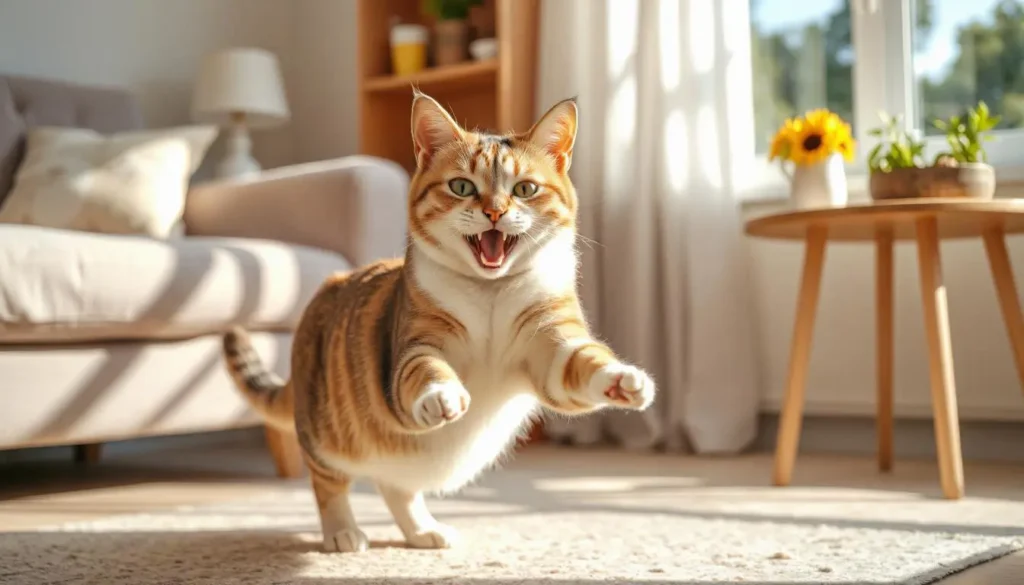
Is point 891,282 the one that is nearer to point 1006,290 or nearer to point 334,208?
point 1006,290

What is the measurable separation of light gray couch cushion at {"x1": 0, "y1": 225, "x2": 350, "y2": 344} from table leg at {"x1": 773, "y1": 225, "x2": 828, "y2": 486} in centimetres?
100

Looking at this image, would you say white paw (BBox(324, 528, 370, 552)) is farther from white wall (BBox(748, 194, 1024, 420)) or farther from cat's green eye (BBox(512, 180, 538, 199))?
white wall (BBox(748, 194, 1024, 420))

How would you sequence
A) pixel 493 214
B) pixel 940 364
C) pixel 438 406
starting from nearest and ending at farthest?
pixel 438 406 < pixel 493 214 < pixel 940 364

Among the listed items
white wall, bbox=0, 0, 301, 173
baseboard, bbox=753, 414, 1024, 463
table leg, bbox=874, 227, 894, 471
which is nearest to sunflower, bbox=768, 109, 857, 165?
table leg, bbox=874, 227, 894, 471

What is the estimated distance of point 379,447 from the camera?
50.4 inches

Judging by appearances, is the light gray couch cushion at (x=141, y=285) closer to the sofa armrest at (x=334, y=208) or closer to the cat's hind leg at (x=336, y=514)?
the sofa armrest at (x=334, y=208)

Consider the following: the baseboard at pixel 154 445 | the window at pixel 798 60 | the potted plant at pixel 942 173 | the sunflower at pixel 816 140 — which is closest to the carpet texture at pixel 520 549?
the potted plant at pixel 942 173

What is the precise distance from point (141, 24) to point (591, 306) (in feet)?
5.50

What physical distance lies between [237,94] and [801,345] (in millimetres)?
1831

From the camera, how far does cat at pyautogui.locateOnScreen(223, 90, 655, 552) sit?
1.13m

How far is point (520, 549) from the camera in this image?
1400 millimetres

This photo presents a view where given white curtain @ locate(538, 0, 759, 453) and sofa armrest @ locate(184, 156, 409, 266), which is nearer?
sofa armrest @ locate(184, 156, 409, 266)

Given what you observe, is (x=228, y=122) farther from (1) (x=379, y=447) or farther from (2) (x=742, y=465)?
(1) (x=379, y=447)

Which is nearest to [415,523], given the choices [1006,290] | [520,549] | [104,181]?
[520,549]
